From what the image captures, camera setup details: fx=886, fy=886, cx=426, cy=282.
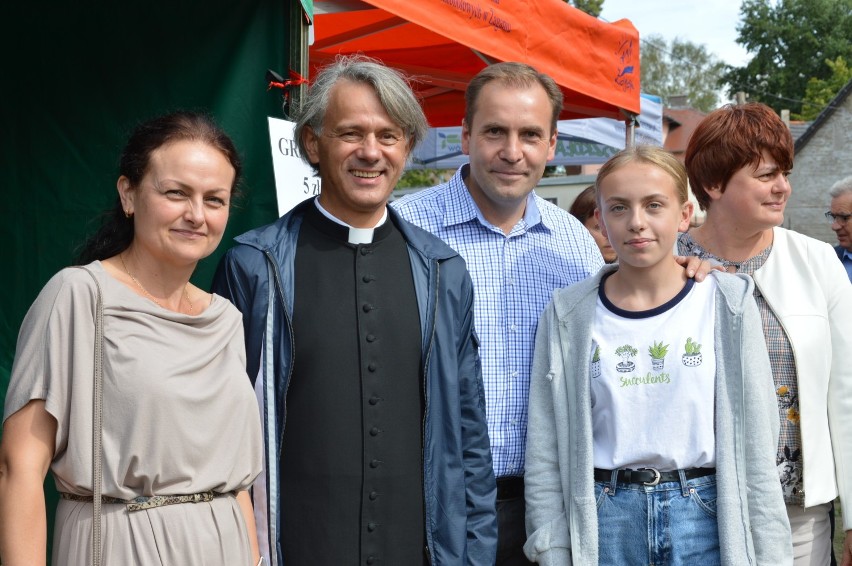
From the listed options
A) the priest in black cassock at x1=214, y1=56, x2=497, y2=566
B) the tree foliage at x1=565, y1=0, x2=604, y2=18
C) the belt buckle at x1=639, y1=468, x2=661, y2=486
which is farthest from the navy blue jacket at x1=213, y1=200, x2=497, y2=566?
the tree foliage at x1=565, y1=0, x2=604, y2=18

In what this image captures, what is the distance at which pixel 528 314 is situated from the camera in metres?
2.85

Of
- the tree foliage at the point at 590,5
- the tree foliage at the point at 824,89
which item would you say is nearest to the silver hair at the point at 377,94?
the tree foliage at the point at 590,5

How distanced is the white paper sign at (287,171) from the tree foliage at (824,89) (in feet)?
168

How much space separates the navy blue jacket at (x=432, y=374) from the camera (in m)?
2.28

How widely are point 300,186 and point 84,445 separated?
141 cm

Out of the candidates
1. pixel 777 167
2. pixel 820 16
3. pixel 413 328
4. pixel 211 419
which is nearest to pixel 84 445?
pixel 211 419

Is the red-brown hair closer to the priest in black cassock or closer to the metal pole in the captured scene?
the priest in black cassock

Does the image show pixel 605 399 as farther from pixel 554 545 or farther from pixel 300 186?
pixel 300 186

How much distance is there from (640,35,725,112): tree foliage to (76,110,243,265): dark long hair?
56.8m

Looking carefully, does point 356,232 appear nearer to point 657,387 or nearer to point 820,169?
point 657,387

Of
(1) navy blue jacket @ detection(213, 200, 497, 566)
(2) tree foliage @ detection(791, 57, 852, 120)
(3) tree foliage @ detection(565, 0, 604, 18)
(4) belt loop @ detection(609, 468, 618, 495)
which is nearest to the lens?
(1) navy blue jacket @ detection(213, 200, 497, 566)

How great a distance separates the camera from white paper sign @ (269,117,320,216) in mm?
2986

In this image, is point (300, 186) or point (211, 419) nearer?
point (211, 419)

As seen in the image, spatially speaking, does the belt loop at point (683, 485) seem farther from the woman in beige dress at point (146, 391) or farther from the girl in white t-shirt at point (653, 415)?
the woman in beige dress at point (146, 391)
